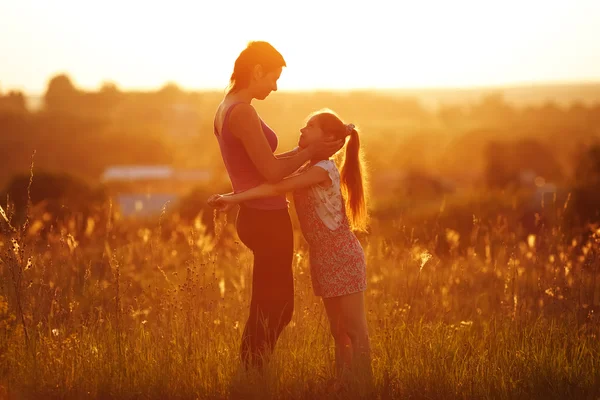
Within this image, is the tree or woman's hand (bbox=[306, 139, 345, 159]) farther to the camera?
the tree

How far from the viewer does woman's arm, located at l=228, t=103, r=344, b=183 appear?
14.2 feet

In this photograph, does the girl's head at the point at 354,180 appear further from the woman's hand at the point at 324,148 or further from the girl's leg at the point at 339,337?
the girl's leg at the point at 339,337

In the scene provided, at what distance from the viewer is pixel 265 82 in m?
4.44

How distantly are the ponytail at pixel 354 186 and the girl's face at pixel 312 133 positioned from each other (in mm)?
300

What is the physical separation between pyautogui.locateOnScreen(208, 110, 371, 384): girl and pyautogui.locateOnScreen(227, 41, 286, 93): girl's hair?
41 cm

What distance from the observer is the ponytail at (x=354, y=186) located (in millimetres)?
4793

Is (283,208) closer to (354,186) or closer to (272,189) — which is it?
(272,189)

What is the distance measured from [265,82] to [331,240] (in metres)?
1.05

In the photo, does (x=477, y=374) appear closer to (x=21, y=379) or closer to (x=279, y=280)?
(x=279, y=280)

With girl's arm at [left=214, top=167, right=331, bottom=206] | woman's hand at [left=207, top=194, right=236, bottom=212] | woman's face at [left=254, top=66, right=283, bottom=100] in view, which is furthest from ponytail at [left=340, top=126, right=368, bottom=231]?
woman's hand at [left=207, top=194, right=236, bottom=212]

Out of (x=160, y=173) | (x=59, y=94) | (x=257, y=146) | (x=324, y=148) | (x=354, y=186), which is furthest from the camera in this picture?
(x=59, y=94)

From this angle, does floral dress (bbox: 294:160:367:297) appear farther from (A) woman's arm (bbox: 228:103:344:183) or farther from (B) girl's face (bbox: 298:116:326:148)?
(A) woman's arm (bbox: 228:103:344:183)

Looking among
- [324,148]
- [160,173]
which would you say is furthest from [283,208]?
[160,173]

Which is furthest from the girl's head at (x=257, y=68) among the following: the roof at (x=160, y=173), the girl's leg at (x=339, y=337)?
the roof at (x=160, y=173)
